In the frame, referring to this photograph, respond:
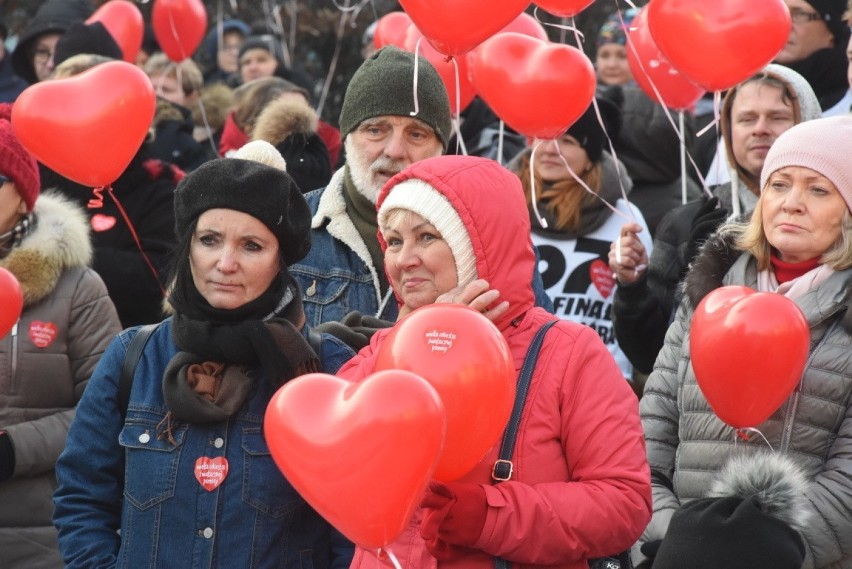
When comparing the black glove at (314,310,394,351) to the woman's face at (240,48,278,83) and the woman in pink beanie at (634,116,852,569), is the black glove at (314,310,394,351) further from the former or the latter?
the woman's face at (240,48,278,83)

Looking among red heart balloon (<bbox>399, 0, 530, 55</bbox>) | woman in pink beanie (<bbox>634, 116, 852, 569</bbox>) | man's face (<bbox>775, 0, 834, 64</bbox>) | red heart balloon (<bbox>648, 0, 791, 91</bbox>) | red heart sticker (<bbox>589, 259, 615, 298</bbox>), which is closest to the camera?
woman in pink beanie (<bbox>634, 116, 852, 569</bbox>)

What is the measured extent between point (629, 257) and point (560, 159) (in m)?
1.07

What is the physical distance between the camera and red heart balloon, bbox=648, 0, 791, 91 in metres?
4.74

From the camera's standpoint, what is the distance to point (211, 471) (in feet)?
11.9

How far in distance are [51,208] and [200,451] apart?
182cm

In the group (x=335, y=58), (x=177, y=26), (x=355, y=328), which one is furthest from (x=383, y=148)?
(x=335, y=58)

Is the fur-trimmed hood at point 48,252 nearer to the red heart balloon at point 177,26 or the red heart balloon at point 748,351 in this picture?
the red heart balloon at point 748,351

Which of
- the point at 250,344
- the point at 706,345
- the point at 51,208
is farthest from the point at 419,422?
the point at 51,208

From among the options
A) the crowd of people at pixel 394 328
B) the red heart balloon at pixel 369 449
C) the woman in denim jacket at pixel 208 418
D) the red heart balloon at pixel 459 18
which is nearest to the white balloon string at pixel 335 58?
the crowd of people at pixel 394 328

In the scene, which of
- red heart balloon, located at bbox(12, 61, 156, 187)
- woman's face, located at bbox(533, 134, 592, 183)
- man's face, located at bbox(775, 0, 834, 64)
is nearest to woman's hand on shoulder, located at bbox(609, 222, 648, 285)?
woman's face, located at bbox(533, 134, 592, 183)

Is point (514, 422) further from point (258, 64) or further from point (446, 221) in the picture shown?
point (258, 64)

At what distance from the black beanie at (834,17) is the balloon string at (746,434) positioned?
2.91 metres

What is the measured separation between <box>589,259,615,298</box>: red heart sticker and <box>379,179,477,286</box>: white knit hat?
238 cm

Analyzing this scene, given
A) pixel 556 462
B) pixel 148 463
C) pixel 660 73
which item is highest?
pixel 660 73
